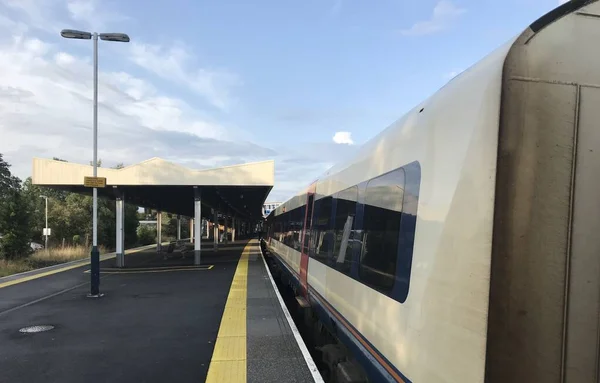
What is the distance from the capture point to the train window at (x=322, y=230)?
21.7 feet

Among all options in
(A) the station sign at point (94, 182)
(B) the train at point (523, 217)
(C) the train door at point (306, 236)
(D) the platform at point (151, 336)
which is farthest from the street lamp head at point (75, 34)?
(B) the train at point (523, 217)

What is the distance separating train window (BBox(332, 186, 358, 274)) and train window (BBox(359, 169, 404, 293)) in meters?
0.55

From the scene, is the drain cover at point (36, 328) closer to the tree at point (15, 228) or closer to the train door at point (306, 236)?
the train door at point (306, 236)

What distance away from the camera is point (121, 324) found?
26.4 feet

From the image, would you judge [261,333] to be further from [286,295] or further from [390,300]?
[286,295]

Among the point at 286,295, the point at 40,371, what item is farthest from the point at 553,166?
the point at 286,295

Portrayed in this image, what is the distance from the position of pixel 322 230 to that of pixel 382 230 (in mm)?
3498

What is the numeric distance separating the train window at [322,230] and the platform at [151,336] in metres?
1.30

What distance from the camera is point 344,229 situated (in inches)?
213

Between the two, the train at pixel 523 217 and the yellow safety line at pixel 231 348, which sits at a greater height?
the train at pixel 523 217

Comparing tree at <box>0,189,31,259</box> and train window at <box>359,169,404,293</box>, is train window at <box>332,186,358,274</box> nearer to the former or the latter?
train window at <box>359,169,404,293</box>

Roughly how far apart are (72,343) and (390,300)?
18.0 ft

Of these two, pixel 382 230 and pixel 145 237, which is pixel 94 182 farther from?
pixel 145 237

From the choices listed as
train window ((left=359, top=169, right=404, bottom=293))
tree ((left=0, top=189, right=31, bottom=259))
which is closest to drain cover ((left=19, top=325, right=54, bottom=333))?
train window ((left=359, top=169, right=404, bottom=293))
